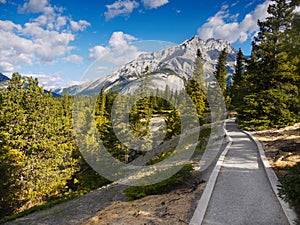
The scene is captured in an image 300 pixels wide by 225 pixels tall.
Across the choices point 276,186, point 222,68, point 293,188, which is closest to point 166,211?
point 293,188

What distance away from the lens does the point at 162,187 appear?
8.52 m

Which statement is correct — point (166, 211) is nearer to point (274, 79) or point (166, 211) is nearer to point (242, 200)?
point (242, 200)

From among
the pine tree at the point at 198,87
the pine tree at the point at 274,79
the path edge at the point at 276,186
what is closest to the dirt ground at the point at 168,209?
the path edge at the point at 276,186

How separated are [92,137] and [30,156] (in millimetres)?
10570

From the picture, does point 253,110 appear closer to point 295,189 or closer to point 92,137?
point 295,189

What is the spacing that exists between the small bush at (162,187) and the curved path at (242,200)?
1.41 metres

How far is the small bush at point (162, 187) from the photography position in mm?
8391

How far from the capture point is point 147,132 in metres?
28.0

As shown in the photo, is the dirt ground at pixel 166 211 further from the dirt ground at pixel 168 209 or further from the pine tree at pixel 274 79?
→ the pine tree at pixel 274 79

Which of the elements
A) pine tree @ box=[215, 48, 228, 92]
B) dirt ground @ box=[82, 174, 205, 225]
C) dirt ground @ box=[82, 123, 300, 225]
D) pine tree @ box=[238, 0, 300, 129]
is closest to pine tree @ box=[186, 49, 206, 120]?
pine tree @ box=[215, 48, 228, 92]

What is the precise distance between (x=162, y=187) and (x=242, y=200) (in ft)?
11.0

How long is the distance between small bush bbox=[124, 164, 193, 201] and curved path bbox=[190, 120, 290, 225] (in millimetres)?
1410

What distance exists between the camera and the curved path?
16.4 ft

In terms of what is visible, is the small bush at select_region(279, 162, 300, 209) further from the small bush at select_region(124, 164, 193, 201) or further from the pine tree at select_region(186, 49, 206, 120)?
the pine tree at select_region(186, 49, 206, 120)
